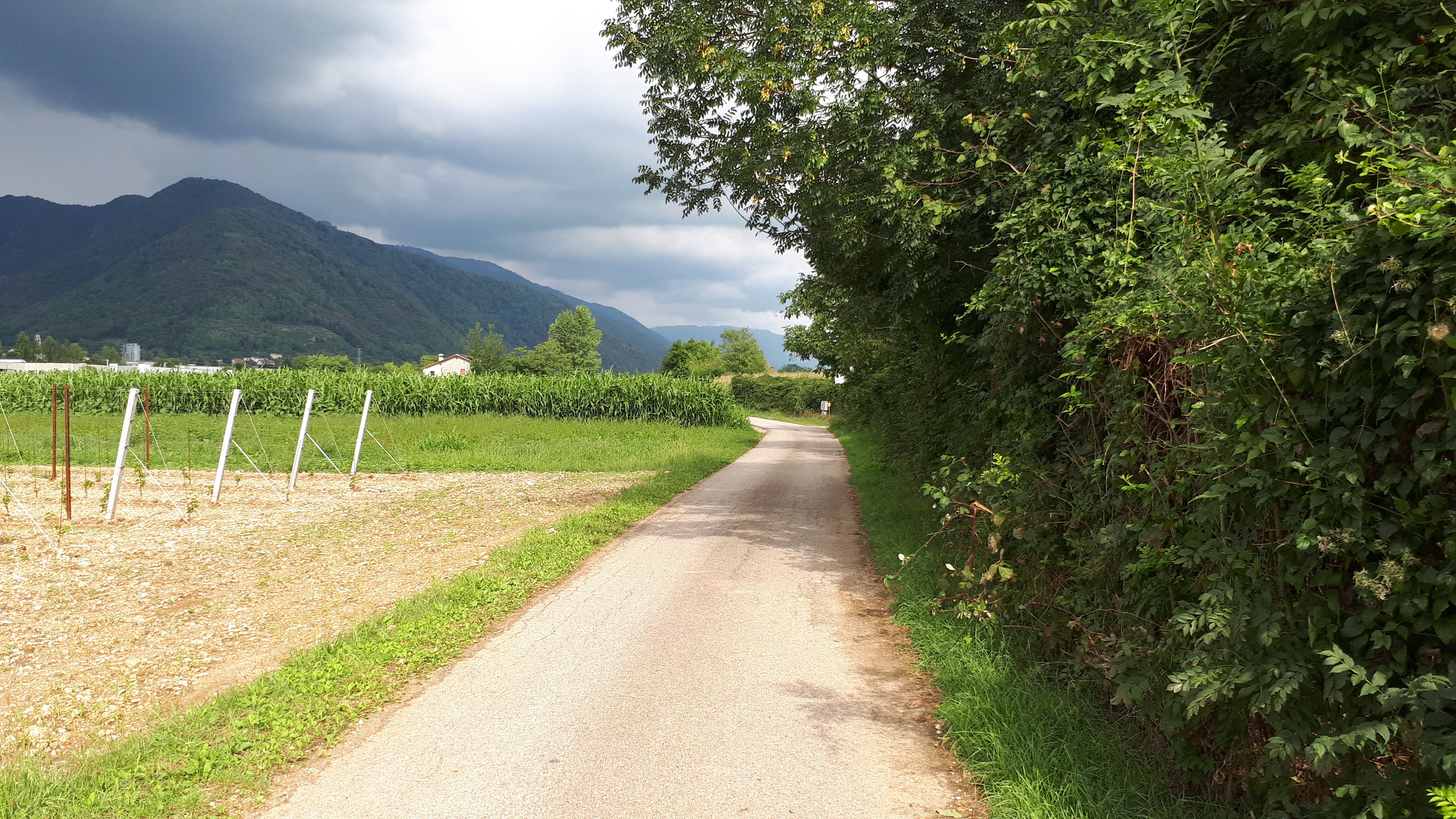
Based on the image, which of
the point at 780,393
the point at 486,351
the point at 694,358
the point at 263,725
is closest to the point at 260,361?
the point at 486,351

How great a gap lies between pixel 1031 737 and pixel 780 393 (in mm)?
60180

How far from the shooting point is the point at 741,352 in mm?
111562

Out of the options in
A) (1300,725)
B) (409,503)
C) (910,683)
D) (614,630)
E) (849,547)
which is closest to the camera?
(1300,725)

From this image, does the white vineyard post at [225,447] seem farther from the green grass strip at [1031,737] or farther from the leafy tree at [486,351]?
the leafy tree at [486,351]

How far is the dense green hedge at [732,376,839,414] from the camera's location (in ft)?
198

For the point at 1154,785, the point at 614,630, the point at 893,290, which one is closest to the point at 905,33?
the point at 893,290

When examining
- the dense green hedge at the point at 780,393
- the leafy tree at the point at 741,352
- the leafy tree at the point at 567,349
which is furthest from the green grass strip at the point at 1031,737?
the leafy tree at the point at 567,349

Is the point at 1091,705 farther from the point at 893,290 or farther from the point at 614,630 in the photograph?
the point at 893,290

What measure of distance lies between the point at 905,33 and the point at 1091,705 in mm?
6714

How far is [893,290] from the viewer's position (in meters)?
8.20

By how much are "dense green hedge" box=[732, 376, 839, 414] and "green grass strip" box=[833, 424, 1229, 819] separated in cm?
5070

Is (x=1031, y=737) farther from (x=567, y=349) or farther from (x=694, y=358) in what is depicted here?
(x=567, y=349)

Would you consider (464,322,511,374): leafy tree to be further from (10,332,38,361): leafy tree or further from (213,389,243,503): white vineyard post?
(213,389,243,503): white vineyard post

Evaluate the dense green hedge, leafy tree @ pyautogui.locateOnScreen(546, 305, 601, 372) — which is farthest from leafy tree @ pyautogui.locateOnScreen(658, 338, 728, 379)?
the dense green hedge
